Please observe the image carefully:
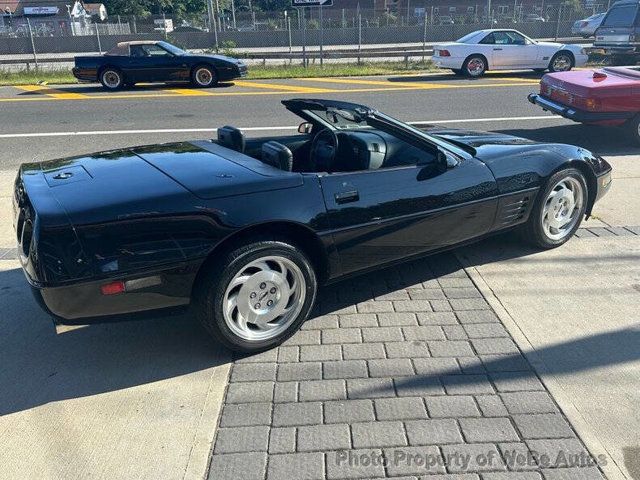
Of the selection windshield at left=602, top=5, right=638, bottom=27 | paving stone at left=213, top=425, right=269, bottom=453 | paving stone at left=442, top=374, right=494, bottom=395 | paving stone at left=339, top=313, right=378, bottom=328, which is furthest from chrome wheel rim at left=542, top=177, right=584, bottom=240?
windshield at left=602, top=5, right=638, bottom=27

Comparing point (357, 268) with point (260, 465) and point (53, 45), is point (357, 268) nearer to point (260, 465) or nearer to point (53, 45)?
point (260, 465)

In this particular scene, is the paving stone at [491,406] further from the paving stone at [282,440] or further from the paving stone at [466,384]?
the paving stone at [282,440]

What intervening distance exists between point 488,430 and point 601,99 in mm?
6432

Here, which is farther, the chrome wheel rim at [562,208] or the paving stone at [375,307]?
the chrome wheel rim at [562,208]

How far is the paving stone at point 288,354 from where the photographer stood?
10.0 ft

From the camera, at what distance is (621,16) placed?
16.9 metres

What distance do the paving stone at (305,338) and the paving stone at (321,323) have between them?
0.05 metres

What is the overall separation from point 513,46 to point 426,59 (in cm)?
491

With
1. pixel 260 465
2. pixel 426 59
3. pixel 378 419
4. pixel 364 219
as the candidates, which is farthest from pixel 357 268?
pixel 426 59

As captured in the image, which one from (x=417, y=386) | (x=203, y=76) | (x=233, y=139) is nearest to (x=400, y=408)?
(x=417, y=386)

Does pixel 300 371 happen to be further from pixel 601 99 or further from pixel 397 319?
pixel 601 99

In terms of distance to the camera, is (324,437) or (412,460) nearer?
(412,460)

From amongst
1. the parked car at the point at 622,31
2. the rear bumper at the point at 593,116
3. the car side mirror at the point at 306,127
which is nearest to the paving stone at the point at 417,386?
the car side mirror at the point at 306,127

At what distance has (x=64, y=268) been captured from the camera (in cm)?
252
